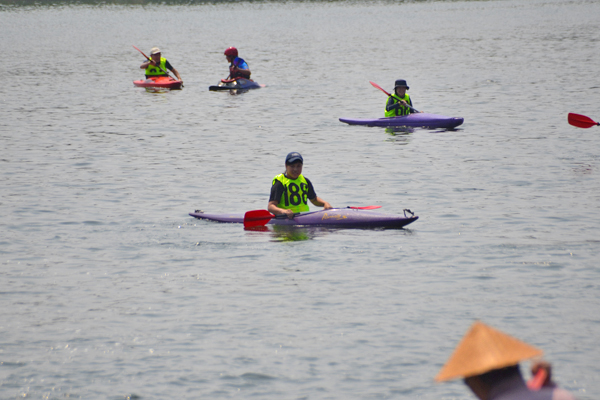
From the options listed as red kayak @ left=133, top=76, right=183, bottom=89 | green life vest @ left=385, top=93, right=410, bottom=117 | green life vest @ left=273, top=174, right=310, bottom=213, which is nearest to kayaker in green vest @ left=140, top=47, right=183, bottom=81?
red kayak @ left=133, top=76, right=183, bottom=89

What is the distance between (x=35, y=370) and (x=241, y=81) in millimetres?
24341

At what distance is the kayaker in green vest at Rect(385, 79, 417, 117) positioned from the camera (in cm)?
2045

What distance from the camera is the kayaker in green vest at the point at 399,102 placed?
805 inches

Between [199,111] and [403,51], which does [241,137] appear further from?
[403,51]

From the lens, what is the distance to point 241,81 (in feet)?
103

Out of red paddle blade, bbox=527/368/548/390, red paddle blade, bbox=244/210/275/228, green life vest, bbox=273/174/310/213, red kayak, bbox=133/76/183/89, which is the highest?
red paddle blade, bbox=527/368/548/390

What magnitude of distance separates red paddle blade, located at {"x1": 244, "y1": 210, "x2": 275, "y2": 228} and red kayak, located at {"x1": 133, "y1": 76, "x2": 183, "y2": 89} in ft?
64.4

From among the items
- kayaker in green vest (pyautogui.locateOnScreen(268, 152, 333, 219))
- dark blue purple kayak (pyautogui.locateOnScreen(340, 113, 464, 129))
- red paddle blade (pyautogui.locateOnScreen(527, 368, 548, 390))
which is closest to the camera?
red paddle blade (pyautogui.locateOnScreen(527, 368, 548, 390))

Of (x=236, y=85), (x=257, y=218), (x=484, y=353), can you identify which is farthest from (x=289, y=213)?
(x=236, y=85)

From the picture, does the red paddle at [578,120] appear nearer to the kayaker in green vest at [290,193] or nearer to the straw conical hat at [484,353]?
the kayaker in green vest at [290,193]

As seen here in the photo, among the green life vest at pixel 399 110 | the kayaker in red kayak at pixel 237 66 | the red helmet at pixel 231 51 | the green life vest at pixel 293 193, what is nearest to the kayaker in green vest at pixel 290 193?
the green life vest at pixel 293 193

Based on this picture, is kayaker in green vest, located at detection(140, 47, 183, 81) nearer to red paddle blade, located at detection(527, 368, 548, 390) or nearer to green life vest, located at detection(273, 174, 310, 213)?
green life vest, located at detection(273, 174, 310, 213)

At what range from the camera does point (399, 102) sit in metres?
21.0

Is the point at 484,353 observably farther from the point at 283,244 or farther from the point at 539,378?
the point at 283,244
